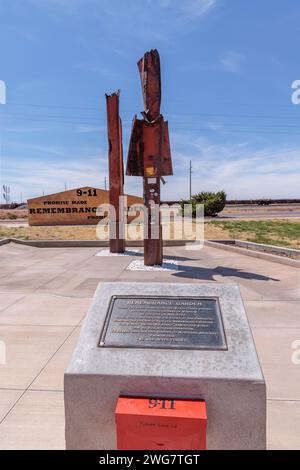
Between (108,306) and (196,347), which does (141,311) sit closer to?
(108,306)

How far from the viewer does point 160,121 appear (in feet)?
33.1

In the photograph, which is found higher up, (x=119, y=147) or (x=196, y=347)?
(x=119, y=147)

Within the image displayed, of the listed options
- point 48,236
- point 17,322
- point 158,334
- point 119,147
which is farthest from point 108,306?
point 48,236

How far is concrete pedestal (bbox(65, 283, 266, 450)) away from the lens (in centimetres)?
257

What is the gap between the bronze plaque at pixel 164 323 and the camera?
2906mm

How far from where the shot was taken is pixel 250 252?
1302cm

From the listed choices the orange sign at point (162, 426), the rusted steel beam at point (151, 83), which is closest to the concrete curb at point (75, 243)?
the rusted steel beam at point (151, 83)

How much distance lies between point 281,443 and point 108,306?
184 centimetres

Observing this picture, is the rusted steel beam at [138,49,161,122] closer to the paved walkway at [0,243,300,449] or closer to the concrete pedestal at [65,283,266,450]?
the paved walkway at [0,243,300,449]

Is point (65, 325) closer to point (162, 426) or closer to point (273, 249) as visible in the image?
point (162, 426)

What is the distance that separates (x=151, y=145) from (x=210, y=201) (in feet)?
87.9

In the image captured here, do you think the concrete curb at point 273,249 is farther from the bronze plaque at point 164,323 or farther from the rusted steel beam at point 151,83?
the bronze plaque at point 164,323

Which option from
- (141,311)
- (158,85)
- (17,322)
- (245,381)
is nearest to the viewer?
(245,381)

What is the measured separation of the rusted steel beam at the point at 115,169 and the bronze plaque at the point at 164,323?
10.1m
